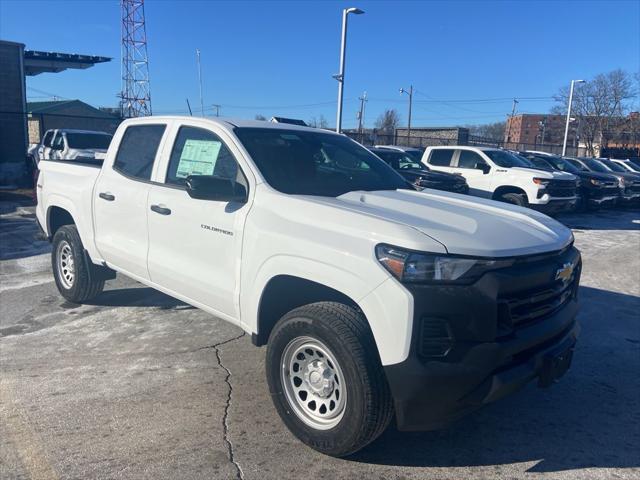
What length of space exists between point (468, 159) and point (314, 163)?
11.4 m

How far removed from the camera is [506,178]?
13445 millimetres

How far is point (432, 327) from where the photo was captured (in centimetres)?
265

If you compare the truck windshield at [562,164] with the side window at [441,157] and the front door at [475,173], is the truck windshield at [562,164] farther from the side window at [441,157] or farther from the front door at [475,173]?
the side window at [441,157]

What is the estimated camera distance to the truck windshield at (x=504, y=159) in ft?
46.0

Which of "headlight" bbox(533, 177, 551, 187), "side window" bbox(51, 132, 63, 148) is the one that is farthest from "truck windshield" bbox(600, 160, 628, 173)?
"side window" bbox(51, 132, 63, 148)

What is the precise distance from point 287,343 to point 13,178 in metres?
19.2

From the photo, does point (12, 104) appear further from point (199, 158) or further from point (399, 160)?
point (199, 158)

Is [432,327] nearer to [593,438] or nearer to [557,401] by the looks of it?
[593,438]

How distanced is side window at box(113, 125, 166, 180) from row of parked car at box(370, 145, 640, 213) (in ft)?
26.2

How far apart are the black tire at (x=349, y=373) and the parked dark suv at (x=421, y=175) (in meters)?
9.26

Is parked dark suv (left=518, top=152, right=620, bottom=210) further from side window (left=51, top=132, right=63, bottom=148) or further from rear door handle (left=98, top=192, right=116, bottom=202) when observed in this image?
side window (left=51, top=132, right=63, bottom=148)

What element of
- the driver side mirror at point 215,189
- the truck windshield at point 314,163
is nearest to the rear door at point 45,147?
the truck windshield at point 314,163

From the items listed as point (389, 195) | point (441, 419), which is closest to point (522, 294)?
point (441, 419)

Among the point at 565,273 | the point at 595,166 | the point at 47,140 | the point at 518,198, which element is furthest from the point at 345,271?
the point at 595,166
